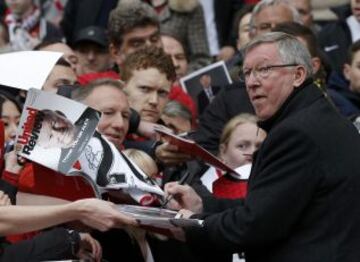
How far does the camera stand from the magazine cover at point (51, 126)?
6359mm

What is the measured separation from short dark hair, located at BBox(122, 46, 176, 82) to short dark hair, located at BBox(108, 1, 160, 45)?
648 millimetres

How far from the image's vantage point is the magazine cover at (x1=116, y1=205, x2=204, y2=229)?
20.5ft

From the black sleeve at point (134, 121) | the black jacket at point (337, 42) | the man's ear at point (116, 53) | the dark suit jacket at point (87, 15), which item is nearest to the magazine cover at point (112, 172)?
the black sleeve at point (134, 121)

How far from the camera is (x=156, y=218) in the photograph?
20.5ft

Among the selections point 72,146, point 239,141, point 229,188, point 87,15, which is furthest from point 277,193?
point 87,15

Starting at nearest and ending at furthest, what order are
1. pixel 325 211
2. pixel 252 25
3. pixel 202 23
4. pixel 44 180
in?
pixel 325 211 < pixel 44 180 < pixel 252 25 < pixel 202 23

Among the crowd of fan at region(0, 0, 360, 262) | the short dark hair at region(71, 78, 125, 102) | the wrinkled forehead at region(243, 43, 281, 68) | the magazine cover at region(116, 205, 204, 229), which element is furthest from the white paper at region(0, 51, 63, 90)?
the wrinkled forehead at region(243, 43, 281, 68)

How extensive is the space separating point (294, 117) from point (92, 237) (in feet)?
4.19

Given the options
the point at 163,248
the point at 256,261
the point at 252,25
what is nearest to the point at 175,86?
the point at 252,25

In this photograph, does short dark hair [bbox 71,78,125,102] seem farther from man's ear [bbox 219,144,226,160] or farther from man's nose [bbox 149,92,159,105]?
man's nose [bbox 149,92,159,105]

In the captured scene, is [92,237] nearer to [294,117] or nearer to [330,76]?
[294,117]

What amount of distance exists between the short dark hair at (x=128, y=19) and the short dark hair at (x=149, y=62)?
648 millimetres

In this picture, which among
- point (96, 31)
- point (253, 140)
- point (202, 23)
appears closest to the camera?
point (253, 140)

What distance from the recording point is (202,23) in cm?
1266
